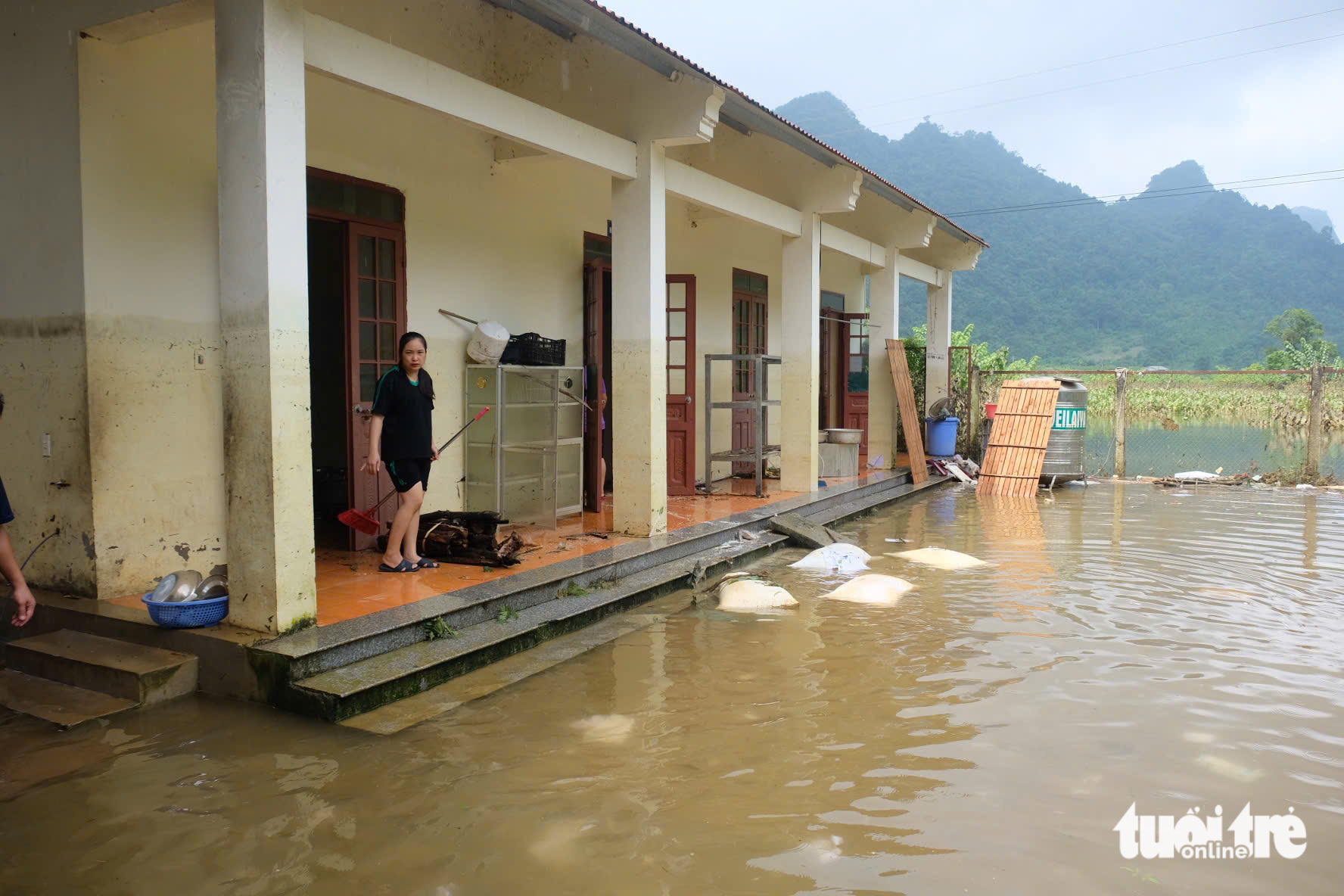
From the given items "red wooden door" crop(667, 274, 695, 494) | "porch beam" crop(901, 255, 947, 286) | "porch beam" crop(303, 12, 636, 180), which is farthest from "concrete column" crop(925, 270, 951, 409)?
"porch beam" crop(303, 12, 636, 180)

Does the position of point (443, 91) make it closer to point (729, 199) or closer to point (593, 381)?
point (593, 381)

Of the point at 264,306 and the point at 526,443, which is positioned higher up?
the point at 264,306

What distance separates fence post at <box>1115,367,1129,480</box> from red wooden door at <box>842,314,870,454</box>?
3.68 meters

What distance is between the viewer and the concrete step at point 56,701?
411 cm

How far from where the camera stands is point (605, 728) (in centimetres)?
398

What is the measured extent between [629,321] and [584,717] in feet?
13.2

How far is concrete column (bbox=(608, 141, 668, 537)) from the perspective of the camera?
291 inches

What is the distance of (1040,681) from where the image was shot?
446cm

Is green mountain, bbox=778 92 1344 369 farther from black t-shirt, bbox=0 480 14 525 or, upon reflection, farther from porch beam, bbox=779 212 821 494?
black t-shirt, bbox=0 480 14 525

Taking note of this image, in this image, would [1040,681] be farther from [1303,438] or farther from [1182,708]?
[1303,438]

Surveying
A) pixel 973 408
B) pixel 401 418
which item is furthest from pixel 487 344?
pixel 973 408

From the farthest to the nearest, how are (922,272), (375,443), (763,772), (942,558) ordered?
(922,272)
(942,558)
(375,443)
(763,772)

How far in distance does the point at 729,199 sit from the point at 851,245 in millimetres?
3651

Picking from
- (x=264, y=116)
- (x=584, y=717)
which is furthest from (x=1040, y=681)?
(x=264, y=116)
